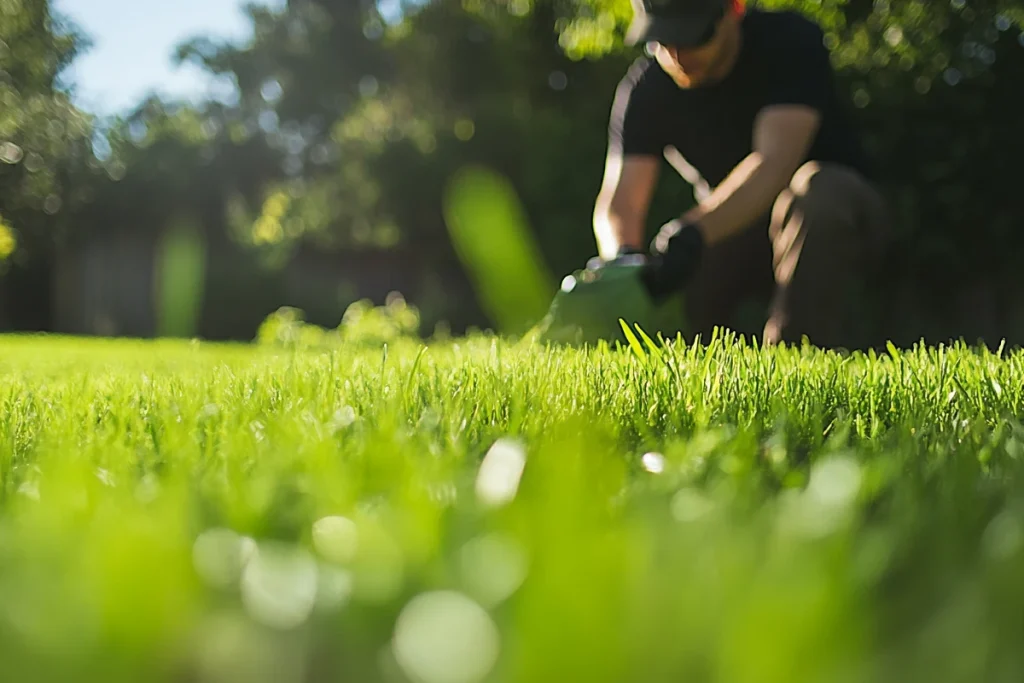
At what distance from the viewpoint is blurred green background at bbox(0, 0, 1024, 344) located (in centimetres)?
1074

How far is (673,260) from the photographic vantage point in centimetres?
321

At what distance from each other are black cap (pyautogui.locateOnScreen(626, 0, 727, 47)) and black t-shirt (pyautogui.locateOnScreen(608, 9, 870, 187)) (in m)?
0.43

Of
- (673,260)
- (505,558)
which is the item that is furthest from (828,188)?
(505,558)

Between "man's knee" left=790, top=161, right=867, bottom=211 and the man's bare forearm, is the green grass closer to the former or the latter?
the man's bare forearm

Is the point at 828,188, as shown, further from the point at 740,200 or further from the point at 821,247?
the point at 740,200

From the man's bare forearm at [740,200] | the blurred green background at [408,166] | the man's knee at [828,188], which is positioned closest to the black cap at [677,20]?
the man's bare forearm at [740,200]

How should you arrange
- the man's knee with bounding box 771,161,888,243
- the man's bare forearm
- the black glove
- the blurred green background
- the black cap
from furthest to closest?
1. the blurred green background
2. the man's knee with bounding box 771,161,888,243
3. the black cap
4. the man's bare forearm
5. the black glove

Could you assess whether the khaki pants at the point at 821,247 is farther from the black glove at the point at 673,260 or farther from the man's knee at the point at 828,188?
the black glove at the point at 673,260

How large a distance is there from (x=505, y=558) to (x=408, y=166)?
1576 centimetres

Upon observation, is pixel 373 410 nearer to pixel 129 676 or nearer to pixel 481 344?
pixel 129 676

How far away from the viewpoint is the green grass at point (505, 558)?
441 millimetres

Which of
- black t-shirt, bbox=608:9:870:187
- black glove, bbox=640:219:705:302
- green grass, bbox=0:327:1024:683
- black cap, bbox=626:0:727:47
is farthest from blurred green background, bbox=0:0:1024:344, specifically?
green grass, bbox=0:327:1024:683

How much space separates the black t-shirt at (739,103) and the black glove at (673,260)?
0.93 meters

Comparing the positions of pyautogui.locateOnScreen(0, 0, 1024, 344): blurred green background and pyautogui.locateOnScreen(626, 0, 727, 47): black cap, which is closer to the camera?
pyautogui.locateOnScreen(626, 0, 727, 47): black cap
